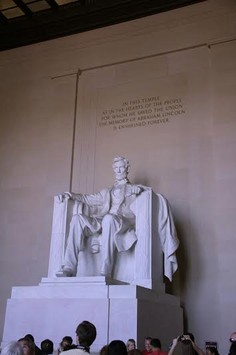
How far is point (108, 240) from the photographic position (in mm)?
6047

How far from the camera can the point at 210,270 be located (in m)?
7.08

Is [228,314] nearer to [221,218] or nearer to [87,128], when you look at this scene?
[221,218]

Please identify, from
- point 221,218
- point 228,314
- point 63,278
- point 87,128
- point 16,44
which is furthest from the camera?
point 16,44

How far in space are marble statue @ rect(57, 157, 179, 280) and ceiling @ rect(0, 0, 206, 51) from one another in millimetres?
3648

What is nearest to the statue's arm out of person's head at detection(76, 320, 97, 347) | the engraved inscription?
the engraved inscription

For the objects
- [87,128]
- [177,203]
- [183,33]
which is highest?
[183,33]

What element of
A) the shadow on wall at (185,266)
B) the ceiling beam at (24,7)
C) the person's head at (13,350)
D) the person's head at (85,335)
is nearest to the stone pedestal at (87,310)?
the shadow on wall at (185,266)

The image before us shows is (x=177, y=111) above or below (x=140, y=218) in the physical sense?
above

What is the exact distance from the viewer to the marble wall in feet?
23.7

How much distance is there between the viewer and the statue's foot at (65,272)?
19.4 ft

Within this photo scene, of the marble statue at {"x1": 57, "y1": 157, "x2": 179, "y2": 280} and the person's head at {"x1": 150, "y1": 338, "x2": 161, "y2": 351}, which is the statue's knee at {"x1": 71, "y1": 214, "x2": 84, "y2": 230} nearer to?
the marble statue at {"x1": 57, "y1": 157, "x2": 179, "y2": 280}

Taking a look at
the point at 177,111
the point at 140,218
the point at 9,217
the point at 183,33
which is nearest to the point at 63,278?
the point at 140,218

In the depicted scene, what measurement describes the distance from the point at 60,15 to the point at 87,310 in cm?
639

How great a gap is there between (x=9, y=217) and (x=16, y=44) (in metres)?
3.78
